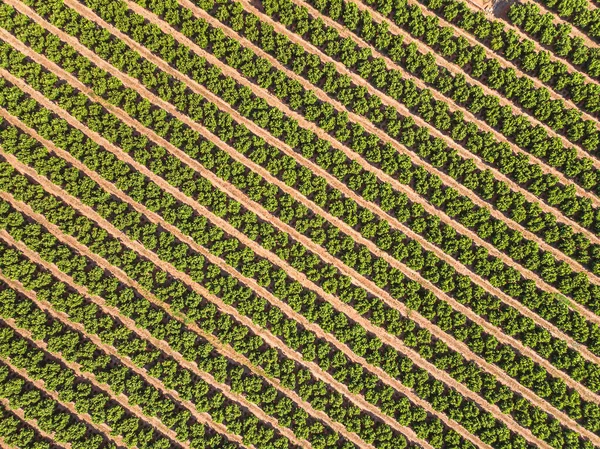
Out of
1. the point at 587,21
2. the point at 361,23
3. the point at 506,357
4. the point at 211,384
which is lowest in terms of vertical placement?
the point at 211,384

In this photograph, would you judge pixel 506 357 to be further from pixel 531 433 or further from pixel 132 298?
pixel 132 298

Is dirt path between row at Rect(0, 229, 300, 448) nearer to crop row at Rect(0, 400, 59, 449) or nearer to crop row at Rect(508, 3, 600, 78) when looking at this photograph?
crop row at Rect(0, 400, 59, 449)

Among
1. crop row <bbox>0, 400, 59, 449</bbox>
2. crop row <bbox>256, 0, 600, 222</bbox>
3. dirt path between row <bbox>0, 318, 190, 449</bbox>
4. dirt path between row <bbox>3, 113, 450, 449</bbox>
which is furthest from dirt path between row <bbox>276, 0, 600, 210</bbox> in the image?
crop row <bbox>0, 400, 59, 449</bbox>

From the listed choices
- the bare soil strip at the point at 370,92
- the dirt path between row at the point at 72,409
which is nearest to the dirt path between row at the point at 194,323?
the dirt path between row at the point at 72,409

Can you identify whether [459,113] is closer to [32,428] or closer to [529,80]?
[529,80]

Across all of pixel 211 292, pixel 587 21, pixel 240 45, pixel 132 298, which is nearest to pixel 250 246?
pixel 211 292
